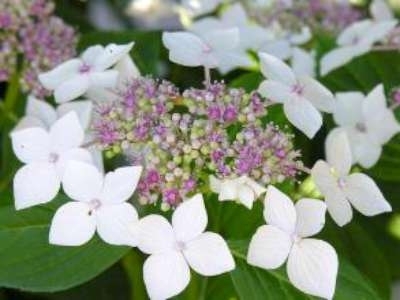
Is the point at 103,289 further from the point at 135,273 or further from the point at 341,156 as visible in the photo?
the point at 341,156

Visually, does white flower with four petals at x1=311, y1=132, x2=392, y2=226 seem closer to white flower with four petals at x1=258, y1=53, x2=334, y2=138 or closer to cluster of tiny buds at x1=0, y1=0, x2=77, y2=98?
white flower with four petals at x1=258, y1=53, x2=334, y2=138

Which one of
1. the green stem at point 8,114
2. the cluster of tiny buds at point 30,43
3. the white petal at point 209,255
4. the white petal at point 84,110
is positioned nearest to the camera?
the white petal at point 209,255

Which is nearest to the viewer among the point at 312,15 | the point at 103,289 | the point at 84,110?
the point at 84,110

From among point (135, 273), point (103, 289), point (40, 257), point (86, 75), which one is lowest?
point (103, 289)

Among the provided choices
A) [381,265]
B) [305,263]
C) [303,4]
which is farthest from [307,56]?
[305,263]

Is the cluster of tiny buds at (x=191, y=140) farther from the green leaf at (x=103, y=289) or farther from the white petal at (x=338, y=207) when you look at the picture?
the green leaf at (x=103, y=289)

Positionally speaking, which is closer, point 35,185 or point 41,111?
point 35,185

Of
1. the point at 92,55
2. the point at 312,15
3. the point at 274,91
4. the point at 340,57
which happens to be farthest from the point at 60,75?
the point at 312,15

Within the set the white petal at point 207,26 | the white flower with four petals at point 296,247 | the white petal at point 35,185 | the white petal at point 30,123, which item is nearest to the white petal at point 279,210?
the white flower with four petals at point 296,247
